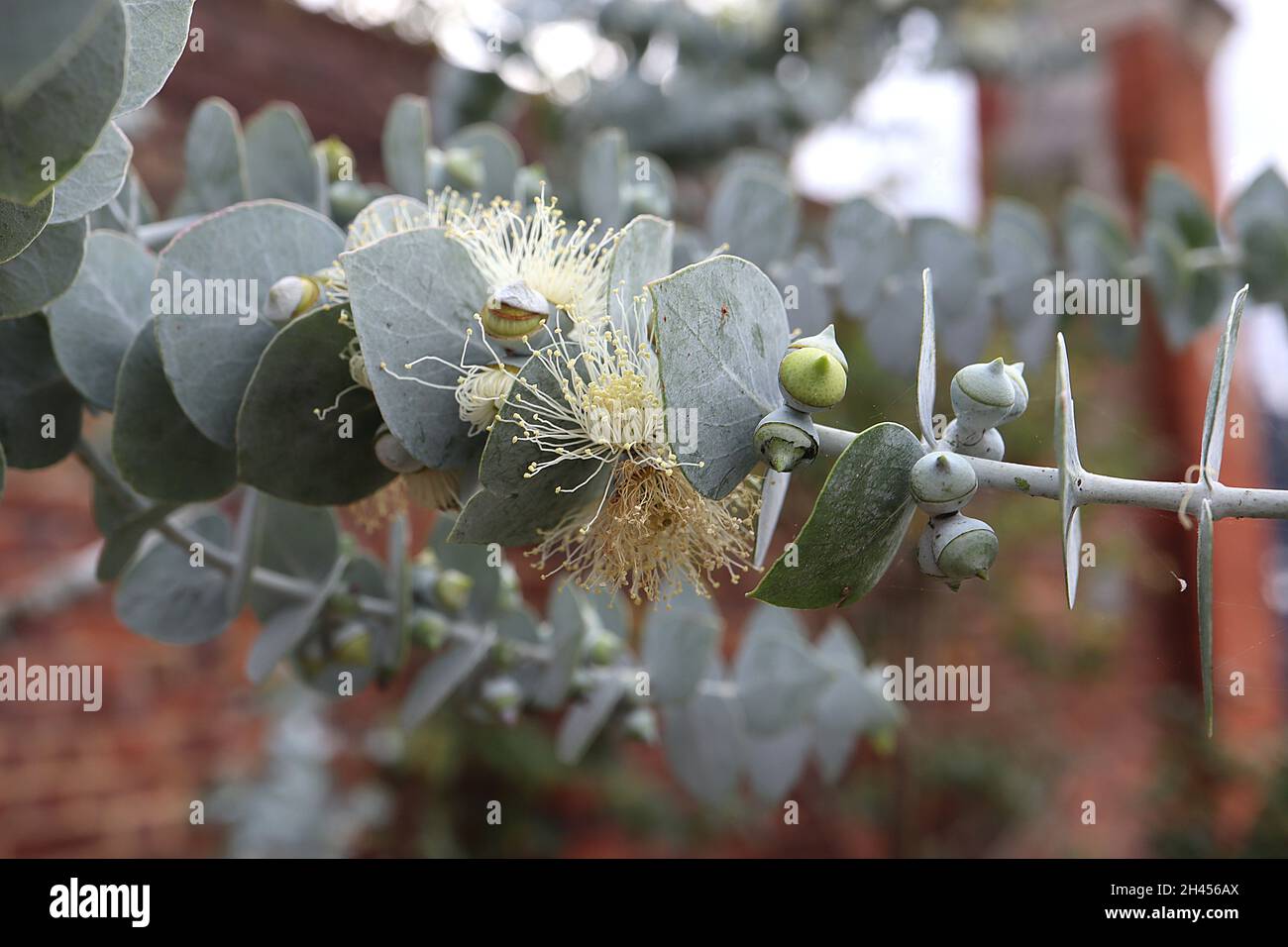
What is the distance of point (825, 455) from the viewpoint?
0.63 meters

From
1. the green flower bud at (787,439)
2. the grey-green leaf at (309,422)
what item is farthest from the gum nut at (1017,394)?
the grey-green leaf at (309,422)

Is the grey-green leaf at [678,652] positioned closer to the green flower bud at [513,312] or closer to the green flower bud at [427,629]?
the green flower bud at [427,629]

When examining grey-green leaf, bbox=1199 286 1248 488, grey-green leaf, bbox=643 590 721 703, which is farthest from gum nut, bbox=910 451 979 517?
grey-green leaf, bbox=643 590 721 703

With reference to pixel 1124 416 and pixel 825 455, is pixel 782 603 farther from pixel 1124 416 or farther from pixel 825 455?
pixel 1124 416

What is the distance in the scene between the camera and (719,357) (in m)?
0.59

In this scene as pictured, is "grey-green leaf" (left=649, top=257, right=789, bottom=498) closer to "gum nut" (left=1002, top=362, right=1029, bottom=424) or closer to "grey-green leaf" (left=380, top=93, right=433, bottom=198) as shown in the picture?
"gum nut" (left=1002, top=362, right=1029, bottom=424)

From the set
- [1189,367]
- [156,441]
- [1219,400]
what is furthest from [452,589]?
[1189,367]

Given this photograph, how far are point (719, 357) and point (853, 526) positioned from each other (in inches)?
4.8

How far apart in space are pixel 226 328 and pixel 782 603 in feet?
1.41

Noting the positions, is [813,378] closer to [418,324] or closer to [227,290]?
[418,324]

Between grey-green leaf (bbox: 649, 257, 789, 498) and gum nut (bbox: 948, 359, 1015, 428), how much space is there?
107 mm

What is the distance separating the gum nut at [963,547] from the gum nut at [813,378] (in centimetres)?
10
